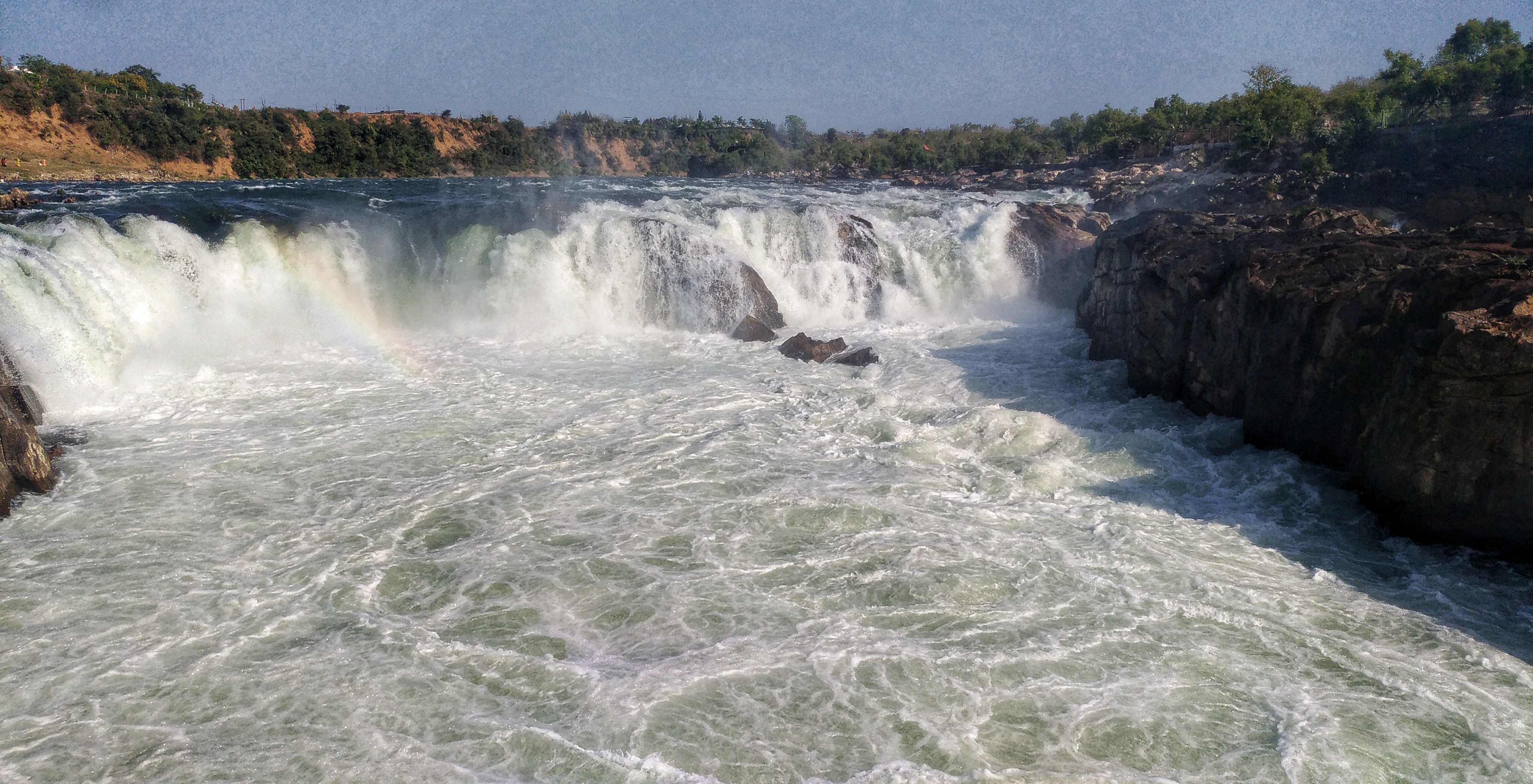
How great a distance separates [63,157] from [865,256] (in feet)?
146

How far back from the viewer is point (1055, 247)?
2141 cm

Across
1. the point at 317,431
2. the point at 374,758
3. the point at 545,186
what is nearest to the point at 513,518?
the point at 374,758

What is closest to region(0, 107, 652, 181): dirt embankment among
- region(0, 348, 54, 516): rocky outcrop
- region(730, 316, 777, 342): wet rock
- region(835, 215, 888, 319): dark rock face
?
region(835, 215, 888, 319): dark rock face

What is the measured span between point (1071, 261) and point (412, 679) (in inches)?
729

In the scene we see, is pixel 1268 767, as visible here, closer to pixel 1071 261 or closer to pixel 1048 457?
pixel 1048 457

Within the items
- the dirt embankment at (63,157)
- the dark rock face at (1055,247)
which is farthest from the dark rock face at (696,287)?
the dirt embankment at (63,157)

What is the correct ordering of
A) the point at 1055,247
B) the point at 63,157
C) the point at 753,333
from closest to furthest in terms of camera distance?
the point at 753,333, the point at 1055,247, the point at 63,157

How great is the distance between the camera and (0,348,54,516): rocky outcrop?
8055mm

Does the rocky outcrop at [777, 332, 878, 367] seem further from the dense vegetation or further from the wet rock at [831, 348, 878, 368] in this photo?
the dense vegetation

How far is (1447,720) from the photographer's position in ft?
16.2

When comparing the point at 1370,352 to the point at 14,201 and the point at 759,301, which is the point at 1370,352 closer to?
the point at 759,301

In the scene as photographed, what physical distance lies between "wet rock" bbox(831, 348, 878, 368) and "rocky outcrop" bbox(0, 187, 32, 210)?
16.1 metres

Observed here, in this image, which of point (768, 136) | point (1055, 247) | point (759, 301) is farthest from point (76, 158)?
point (768, 136)

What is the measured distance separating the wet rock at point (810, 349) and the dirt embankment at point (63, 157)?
1621 inches
